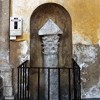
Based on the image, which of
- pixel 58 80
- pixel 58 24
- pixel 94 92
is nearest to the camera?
pixel 58 80

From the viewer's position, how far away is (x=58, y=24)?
8898 mm

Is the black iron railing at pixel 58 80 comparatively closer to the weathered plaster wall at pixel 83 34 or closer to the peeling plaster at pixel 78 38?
the weathered plaster wall at pixel 83 34

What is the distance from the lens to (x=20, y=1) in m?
8.51

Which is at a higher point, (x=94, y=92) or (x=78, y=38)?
(x=78, y=38)

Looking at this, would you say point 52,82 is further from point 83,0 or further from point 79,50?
point 83,0

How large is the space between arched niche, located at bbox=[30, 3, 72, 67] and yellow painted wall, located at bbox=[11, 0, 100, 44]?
0.63 feet

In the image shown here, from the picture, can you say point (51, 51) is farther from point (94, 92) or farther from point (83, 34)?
point (94, 92)

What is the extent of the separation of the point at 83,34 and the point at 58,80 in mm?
1174

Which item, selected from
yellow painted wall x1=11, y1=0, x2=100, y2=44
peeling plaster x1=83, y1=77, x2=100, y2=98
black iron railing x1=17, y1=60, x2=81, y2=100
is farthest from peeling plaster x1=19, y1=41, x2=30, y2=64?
peeling plaster x1=83, y1=77, x2=100, y2=98

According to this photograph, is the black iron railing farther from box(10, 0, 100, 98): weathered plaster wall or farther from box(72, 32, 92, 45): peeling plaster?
box(72, 32, 92, 45): peeling plaster

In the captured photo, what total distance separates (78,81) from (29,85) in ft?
3.61

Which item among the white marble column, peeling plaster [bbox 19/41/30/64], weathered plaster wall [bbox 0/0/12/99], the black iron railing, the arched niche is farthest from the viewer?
the arched niche

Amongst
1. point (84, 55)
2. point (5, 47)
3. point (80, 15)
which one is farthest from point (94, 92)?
point (5, 47)

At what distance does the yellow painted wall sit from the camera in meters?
8.50
